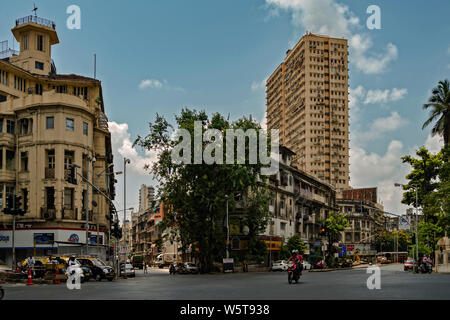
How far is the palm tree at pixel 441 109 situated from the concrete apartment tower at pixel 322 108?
Result: 268 feet

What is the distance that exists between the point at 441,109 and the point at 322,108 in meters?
85.6

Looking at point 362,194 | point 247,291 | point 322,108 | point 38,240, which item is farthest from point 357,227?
point 247,291

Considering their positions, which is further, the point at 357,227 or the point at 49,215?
the point at 357,227

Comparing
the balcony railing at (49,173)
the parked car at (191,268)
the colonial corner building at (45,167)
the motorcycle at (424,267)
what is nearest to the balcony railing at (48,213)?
the colonial corner building at (45,167)

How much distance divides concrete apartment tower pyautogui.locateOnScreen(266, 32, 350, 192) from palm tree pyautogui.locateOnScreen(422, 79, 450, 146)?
81.6 m

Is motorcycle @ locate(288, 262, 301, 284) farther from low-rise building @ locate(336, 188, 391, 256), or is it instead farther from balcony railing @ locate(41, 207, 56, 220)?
low-rise building @ locate(336, 188, 391, 256)

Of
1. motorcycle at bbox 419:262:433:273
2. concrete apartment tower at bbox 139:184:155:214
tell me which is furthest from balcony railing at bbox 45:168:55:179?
concrete apartment tower at bbox 139:184:155:214

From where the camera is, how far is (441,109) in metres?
53.3

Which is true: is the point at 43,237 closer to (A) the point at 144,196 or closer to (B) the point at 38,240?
(B) the point at 38,240

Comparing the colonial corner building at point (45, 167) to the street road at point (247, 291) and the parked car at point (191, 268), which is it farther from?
the street road at point (247, 291)

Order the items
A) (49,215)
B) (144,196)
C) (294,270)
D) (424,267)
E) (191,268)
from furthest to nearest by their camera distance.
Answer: (144,196) → (191,268) → (49,215) → (424,267) → (294,270)
